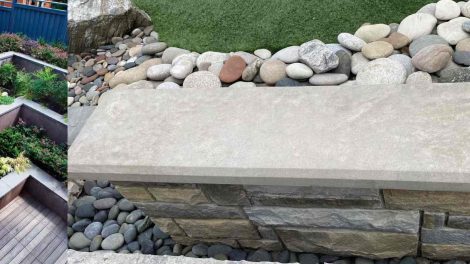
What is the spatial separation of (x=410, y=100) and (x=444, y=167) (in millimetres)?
316

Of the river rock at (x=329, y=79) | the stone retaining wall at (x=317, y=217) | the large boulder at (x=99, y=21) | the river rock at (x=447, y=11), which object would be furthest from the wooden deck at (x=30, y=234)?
the large boulder at (x=99, y=21)

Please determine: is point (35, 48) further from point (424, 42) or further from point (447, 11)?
point (447, 11)

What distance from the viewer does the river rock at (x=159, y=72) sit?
2678mm

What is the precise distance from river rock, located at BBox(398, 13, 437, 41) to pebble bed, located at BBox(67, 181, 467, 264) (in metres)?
1.13

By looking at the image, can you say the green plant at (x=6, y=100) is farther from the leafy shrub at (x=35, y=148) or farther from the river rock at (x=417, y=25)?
the river rock at (x=417, y=25)

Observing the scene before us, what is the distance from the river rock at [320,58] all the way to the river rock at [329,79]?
0.03 meters

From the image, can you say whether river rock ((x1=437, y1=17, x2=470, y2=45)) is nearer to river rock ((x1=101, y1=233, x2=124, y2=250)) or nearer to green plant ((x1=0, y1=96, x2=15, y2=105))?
river rock ((x1=101, y1=233, x2=124, y2=250))

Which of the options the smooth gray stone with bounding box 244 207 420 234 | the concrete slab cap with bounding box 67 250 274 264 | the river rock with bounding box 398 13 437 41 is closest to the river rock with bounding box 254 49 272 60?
the river rock with bounding box 398 13 437 41

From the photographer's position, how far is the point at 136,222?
215 centimetres

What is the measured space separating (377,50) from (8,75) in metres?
1.83

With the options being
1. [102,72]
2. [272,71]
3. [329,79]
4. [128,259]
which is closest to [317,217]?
[128,259]

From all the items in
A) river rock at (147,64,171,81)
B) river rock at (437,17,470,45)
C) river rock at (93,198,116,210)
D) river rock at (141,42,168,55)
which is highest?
river rock at (437,17,470,45)

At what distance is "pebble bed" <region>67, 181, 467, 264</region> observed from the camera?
6.49 feet

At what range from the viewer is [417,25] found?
247cm
